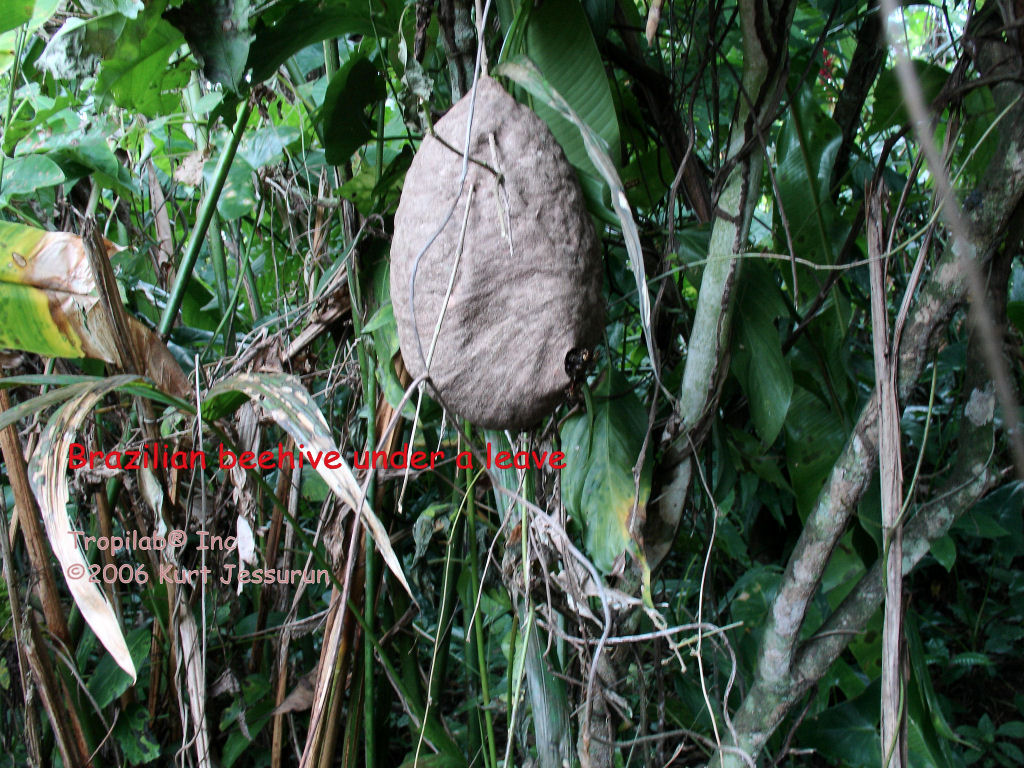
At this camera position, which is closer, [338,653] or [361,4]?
[361,4]

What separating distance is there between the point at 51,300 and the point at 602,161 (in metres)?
0.65

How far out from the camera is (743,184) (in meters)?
0.74

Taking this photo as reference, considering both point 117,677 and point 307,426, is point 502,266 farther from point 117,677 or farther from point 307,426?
point 117,677

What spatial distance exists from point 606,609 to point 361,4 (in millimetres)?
673

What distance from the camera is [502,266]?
0.62 metres

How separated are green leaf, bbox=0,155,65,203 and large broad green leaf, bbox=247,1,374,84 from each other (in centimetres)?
44

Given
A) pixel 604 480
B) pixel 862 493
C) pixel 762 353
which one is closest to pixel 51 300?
pixel 604 480

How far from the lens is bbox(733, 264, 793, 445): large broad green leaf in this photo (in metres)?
0.79

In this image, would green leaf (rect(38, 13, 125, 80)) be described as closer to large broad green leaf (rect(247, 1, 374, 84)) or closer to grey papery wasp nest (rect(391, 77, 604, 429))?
large broad green leaf (rect(247, 1, 374, 84))

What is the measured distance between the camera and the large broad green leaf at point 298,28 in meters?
0.75

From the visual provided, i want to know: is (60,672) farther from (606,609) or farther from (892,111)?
(892,111)

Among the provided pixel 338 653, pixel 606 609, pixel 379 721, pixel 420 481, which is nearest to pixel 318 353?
pixel 420 481

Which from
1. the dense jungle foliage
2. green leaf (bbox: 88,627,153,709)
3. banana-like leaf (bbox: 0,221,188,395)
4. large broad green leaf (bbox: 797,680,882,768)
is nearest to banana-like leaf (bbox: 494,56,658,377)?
the dense jungle foliage

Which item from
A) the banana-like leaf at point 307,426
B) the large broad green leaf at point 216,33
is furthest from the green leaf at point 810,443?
the large broad green leaf at point 216,33
